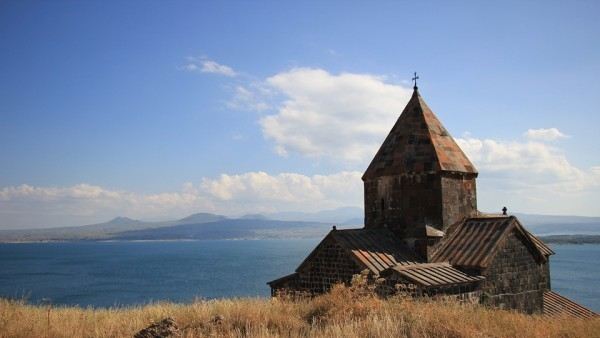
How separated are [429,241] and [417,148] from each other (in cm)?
314

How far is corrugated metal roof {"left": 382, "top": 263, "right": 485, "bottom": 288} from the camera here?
11.1 metres

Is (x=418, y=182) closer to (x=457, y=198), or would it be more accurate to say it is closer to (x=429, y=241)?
(x=457, y=198)

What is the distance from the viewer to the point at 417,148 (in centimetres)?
1448

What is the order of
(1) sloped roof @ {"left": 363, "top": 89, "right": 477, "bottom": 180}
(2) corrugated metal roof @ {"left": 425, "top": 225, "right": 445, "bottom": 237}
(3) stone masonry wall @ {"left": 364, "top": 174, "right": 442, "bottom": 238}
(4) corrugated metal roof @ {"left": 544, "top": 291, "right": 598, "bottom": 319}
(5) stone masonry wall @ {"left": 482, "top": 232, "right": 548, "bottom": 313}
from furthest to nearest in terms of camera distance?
(4) corrugated metal roof @ {"left": 544, "top": 291, "right": 598, "bottom": 319} → (1) sloped roof @ {"left": 363, "top": 89, "right": 477, "bottom": 180} → (3) stone masonry wall @ {"left": 364, "top": 174, "right": 442, "bottom": 238} → (2) corrugated metal roof @ {"left": 425, "top": 225, "right": 445, "bottom": 237} → (5) stone masonry wall @ {"left": 482, "top": 232, "right": 548, "bottom": 313}

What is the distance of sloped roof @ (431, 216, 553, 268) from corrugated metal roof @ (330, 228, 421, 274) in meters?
1.04

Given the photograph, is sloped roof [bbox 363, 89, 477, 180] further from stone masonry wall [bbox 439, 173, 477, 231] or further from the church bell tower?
stone masonry wall [bbox 439, 173, 477, 231]

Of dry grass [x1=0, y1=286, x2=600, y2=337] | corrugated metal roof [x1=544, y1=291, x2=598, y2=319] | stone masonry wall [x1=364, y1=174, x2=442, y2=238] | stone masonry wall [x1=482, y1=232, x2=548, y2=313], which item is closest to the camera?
dry grass [x1=0, y1=286, x2=600, y2=337]

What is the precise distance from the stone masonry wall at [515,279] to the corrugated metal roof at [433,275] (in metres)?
0.70

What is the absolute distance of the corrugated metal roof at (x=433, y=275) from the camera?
11094 millimetres

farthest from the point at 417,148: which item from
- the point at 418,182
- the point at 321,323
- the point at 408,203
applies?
the point at 321,323

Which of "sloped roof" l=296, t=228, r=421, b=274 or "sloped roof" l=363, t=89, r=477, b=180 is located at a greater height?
"sloped roof" l=363, t=89, r=477, b=180

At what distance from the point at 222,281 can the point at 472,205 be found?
161 ft

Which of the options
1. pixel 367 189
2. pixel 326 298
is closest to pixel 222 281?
pixel 367 189

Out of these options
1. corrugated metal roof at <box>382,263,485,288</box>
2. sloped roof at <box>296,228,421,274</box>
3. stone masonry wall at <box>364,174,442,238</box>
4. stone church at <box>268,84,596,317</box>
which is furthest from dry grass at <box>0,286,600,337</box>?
stone masonry wall at <box>364,174,442,238</box>
